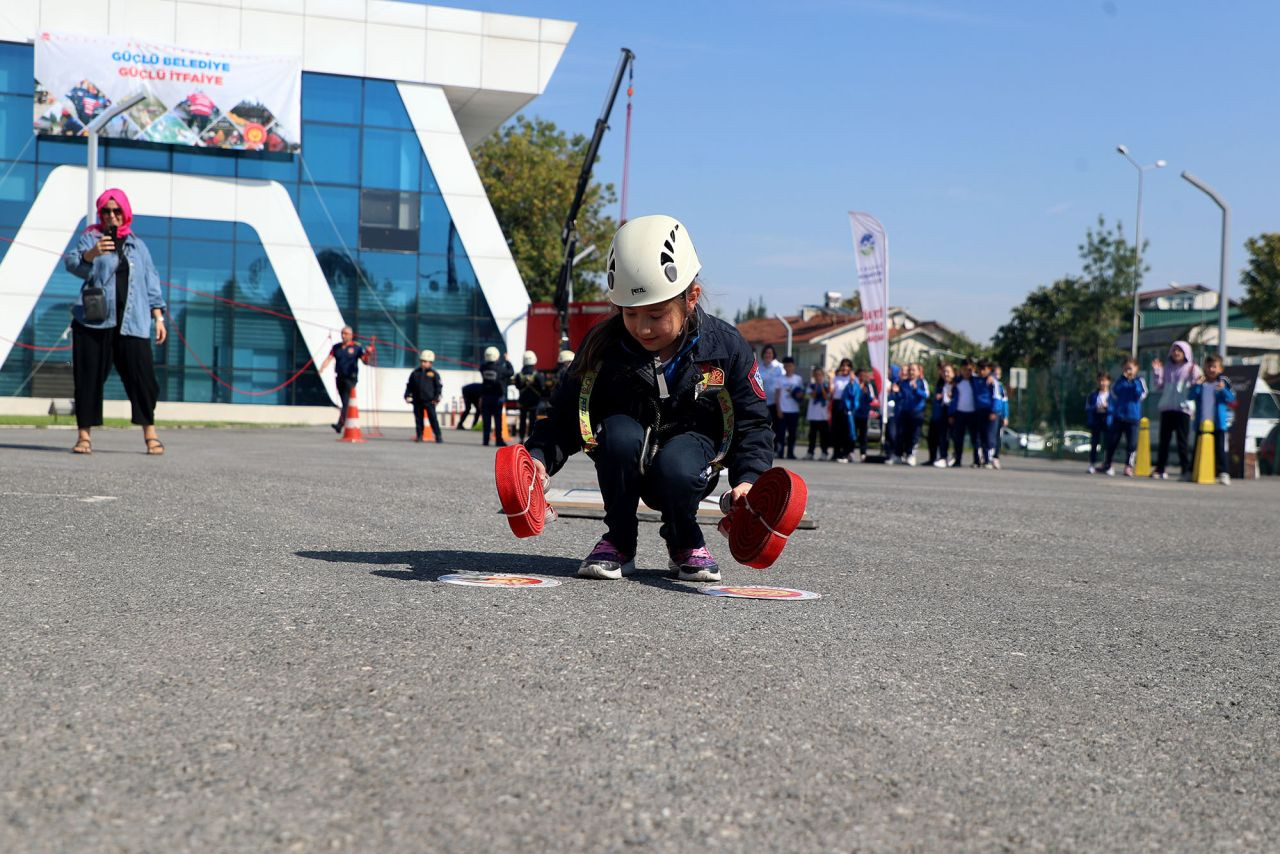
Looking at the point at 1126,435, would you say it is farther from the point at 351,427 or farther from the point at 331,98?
the point at 331,98

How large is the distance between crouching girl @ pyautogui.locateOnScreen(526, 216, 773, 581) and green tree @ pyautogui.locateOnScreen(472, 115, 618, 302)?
46623mm

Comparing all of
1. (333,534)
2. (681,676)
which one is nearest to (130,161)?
(333,534)

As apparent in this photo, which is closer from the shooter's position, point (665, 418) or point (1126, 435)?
point (665, 418)

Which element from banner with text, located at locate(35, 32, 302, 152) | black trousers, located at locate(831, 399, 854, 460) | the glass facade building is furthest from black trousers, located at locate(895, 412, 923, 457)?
banner with text, located at locate(35, 32, 302, 152)

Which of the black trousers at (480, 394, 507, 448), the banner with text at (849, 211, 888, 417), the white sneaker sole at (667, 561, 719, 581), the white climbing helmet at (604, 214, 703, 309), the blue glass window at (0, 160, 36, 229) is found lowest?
the white sneaker sole at (667, 561, 719, 581)

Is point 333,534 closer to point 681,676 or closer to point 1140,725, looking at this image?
point 681,676

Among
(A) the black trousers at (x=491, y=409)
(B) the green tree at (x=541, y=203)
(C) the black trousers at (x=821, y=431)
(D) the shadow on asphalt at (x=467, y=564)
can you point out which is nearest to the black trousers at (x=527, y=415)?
(A) the black trousers at (x=491, y=409)

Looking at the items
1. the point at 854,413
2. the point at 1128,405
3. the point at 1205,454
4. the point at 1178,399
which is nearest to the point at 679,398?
the point at 1178,399

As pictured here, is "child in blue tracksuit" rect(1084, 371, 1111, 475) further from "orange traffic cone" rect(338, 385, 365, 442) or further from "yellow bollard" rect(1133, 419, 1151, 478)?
"orange traffic cone" rect(338, 385, 365, 442)

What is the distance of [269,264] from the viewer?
38312 millimetres

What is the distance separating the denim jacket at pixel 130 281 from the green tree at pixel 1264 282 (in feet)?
146

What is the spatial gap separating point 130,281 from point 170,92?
2868 cm

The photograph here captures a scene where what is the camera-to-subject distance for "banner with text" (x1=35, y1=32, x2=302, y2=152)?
1438 inches

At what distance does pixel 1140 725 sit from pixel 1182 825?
793 mm
